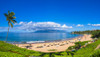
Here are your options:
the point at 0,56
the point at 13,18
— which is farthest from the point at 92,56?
the point at 13,18

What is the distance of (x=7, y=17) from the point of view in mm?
30266

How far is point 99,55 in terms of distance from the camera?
24.4 ft

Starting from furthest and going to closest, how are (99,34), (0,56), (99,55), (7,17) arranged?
(99,34) < (7,17) < (99,55) < (0,56)

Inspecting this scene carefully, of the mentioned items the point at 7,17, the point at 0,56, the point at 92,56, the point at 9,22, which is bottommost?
the point at 92,56

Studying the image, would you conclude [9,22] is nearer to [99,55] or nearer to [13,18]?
[13,18]

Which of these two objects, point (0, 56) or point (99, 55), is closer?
point (0, 56)

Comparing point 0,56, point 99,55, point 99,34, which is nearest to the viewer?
point 0,56

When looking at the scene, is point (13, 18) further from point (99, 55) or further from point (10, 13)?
point (99, 55)

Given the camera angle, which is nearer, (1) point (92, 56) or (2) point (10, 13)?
(1) point (92, 56)

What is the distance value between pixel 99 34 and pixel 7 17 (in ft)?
227

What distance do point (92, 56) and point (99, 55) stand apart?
0.65 meters

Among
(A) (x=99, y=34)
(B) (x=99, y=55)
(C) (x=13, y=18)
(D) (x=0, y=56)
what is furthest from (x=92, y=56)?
(A) (x=99, y=34)

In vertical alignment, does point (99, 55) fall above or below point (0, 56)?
below

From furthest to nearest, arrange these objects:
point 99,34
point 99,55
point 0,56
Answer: point 99,34 → point 99,55 → point 0,56
